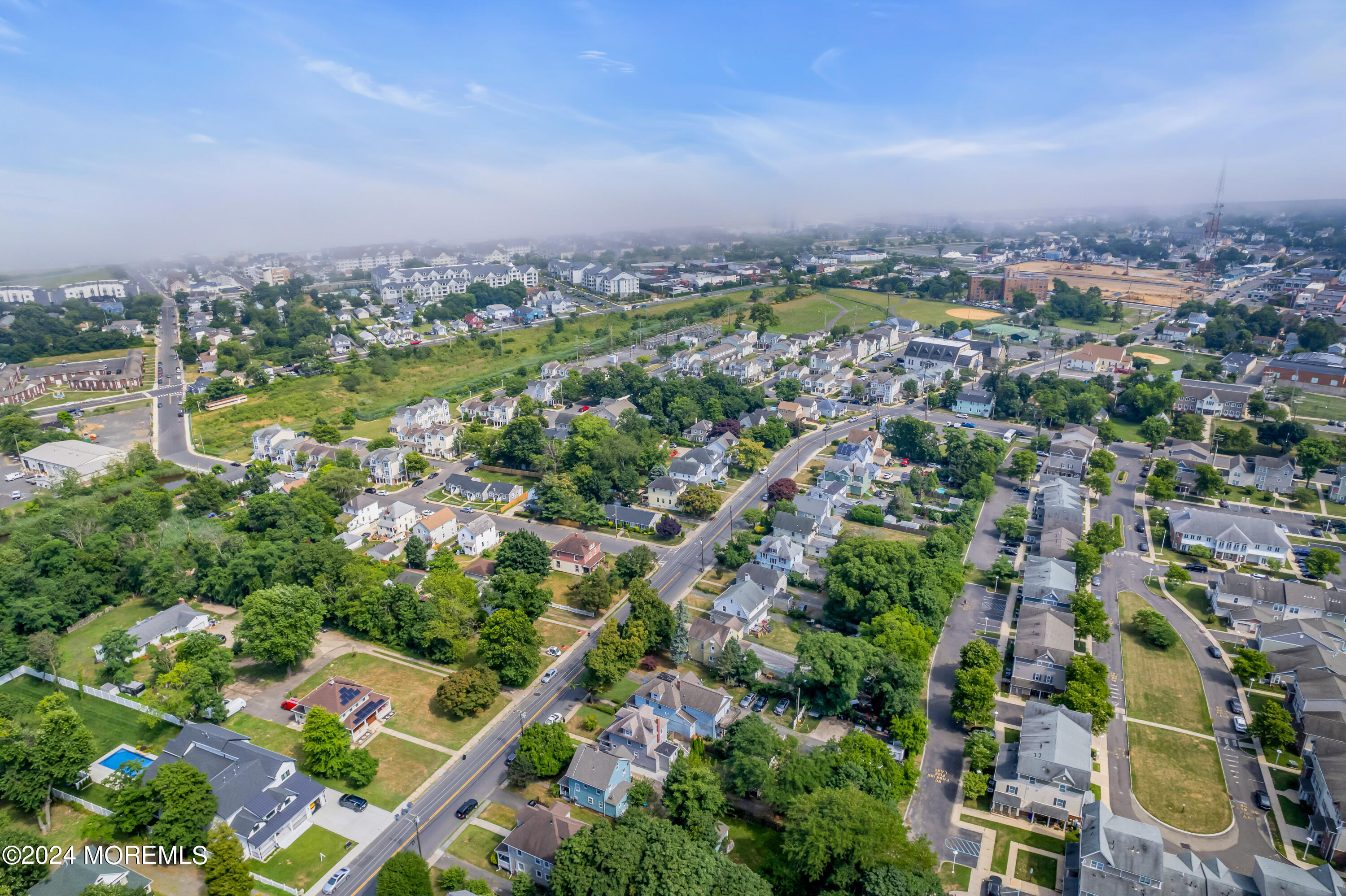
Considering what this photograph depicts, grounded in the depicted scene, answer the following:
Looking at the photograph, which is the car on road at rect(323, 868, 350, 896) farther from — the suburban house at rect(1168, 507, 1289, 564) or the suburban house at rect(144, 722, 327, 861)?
the suburban house at rect(1168, 507, 1289, 564)

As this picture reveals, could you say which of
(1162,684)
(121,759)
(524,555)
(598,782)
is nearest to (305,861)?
(598,782)

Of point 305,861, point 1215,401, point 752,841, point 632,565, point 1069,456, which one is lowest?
point 752,841

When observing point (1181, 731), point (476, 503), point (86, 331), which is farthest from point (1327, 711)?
point (86, 331)

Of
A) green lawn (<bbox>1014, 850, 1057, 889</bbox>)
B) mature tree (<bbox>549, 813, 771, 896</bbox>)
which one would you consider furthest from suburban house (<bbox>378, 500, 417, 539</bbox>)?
green lawn (<bbox>1014, 850, 1057, 889</bbox>)

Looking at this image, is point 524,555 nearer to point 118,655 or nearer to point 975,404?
point 118,655

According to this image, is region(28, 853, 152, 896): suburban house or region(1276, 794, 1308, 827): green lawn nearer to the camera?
region(28, 853, 152, 896): suburban house

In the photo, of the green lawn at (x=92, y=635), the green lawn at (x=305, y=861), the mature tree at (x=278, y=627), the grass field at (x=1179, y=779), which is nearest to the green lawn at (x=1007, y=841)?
the grass field at (x=1179, y=779)
